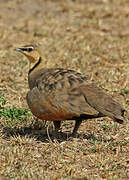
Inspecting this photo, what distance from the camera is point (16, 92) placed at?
850 centimetres

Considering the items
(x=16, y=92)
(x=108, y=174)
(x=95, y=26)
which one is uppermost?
(x=95, y=26)

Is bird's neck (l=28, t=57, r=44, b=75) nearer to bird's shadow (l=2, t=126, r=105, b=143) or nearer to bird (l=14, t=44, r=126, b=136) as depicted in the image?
bird (l=14, t=44, r=126, b=136)

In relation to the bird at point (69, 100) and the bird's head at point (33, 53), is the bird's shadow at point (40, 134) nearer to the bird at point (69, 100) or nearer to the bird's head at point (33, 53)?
the bird at point (69, 100)

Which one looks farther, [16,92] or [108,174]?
[16,92]

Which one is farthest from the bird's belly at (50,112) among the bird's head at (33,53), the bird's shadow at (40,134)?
the bird's head at (33,53)

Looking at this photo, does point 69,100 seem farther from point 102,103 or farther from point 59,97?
point 102,103

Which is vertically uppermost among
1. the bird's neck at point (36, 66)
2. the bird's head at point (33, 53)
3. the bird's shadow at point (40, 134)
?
the bird's head at point (33, 53)

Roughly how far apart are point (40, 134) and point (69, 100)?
1.04 m

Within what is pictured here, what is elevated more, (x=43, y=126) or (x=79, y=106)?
(x=79, y=106)

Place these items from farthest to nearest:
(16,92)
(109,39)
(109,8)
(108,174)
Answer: (109,8) < (109,39) < (16,92) < (108,174)

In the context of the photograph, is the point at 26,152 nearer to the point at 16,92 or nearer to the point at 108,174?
the point at 108,174

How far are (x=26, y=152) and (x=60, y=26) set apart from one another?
24.1ft

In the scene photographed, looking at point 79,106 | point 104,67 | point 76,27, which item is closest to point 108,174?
point 79,106

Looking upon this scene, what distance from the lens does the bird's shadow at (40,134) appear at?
21.7ft
